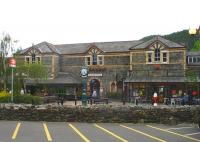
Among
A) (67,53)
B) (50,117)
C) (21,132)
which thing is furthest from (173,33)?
(21,132)

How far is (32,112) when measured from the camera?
28.5 meters

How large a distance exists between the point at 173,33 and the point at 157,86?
132 feet

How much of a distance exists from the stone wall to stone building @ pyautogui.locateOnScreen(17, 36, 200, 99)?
2222 centimetres

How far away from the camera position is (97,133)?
71.2ft

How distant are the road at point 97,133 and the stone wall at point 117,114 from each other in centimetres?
175

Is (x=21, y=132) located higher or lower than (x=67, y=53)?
lower

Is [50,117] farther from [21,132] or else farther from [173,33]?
[173,33]

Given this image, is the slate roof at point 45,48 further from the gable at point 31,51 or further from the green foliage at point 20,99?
the green foliage at point 20,99

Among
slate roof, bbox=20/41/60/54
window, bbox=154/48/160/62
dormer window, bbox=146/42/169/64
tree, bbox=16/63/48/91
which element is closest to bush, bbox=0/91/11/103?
tree, bbox=16/63/48/91

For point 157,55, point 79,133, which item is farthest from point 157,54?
point 79,133

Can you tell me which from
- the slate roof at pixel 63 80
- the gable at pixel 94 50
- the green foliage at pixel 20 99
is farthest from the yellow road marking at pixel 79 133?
the gable at pixel 94 50

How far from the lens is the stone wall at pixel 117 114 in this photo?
27.6 metres

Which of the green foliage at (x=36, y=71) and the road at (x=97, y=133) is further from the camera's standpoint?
the green foliage at (x=36, y=71)

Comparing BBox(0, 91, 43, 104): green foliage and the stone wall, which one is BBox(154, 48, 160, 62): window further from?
the stone wall
